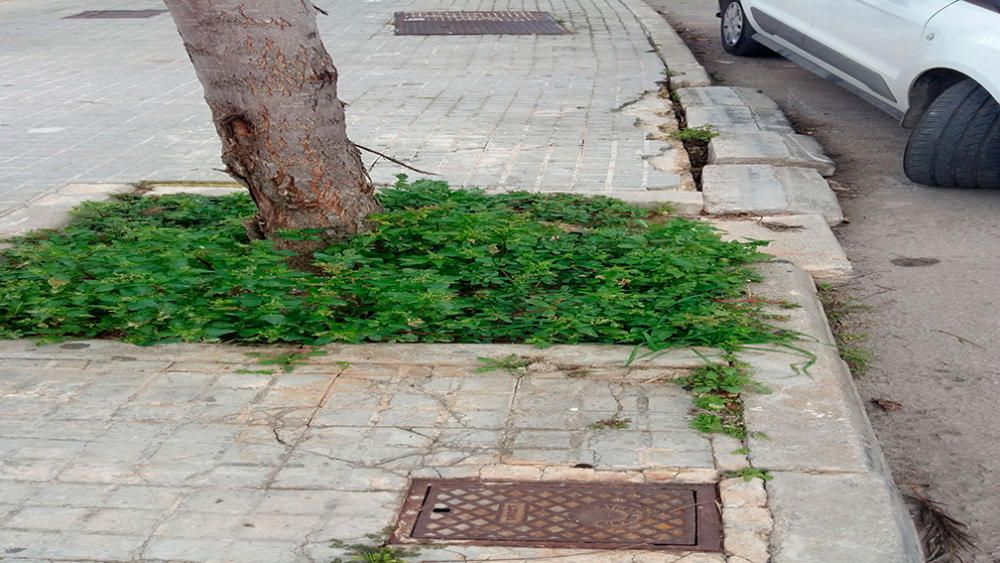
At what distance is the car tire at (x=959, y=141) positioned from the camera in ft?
22.4

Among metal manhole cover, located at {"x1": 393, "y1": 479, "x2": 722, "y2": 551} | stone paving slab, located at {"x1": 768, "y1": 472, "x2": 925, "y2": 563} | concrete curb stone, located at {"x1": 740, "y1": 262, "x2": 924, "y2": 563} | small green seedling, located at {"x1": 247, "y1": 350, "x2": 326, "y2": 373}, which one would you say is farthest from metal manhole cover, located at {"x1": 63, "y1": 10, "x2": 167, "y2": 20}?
stone paving slab, located at {"x1": 768, "y1": 472, "x2": 925, "y2": 563}

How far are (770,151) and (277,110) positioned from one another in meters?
3.66

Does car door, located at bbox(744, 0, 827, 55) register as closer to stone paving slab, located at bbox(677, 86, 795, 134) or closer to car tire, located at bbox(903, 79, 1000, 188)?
stone paving slab, located at bbox(677, 86, 795, 134)

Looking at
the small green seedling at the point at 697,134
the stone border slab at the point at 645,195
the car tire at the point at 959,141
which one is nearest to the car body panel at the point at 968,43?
the car tire at the point at 959,141

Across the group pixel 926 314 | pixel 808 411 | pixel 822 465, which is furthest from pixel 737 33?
pixel 822 465

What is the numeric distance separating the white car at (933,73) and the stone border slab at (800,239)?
112 cm

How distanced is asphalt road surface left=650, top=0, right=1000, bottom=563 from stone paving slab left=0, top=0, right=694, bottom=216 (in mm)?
1251

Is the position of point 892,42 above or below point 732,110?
above

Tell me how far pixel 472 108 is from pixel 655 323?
4.89 meters

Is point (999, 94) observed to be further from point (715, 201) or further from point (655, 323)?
point (655, 323)

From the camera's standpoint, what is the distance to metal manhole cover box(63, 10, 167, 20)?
49.0ft

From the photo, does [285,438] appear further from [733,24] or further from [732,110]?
[733,24]

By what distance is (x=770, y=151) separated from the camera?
25.3 feet

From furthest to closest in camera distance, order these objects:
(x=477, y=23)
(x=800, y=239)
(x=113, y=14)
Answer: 1. (x=113, y=14)
2. (x=477, y=23)
3. (x=800, y=239)
